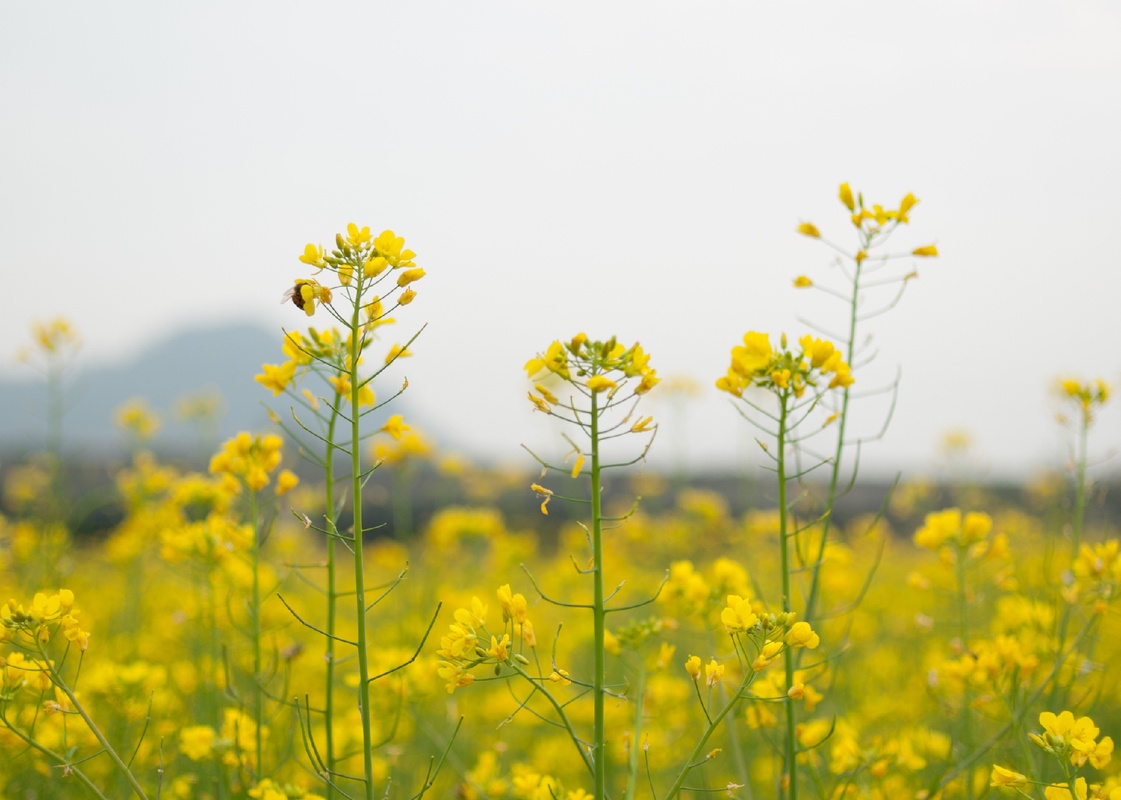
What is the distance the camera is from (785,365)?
223 cm

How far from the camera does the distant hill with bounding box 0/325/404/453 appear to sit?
15.9ft

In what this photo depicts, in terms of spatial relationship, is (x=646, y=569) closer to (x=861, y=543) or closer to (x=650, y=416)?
(x=861, y=543)

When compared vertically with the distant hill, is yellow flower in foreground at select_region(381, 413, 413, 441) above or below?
above

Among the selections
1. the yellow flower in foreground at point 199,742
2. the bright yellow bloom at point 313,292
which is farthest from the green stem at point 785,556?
the yellow flower in foreground at point 199,742

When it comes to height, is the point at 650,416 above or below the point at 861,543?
above

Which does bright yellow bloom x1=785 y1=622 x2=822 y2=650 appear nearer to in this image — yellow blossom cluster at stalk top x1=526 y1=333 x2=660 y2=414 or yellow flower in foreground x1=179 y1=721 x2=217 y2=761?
yellow blossom cluster at stalk top x1=526 y1=333 x2=660 y2=414

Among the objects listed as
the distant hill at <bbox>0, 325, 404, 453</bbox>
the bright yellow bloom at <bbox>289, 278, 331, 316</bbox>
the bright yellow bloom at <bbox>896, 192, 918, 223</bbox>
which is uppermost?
the bright yellow bloom at <bbox>896, 192, 918, 223</bbox>

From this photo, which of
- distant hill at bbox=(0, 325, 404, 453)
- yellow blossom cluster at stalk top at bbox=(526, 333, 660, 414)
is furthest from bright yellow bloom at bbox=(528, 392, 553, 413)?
distant hill at bbox=(0, 325, 404, 453)

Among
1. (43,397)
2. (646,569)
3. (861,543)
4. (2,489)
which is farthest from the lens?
(2,489)

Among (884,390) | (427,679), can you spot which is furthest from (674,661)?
(884,390)

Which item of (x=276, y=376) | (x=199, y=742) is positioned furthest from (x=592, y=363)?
(x=199, y=742)

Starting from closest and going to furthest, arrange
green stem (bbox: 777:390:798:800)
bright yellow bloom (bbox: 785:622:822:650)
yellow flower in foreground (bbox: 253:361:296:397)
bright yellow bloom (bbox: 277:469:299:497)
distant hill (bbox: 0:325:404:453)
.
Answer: bright yellow bloom (bbox: 785:622:822:650) < green stem (bbox: 777:390:798:800) < yellow flower in foreground (bbox: 253:361:296:397) < bright yellow bloom (bbox: 277:469:299:497) < distant hill (bbox: 0:325:404:453)

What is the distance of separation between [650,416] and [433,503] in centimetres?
1315

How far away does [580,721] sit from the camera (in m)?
4.49
